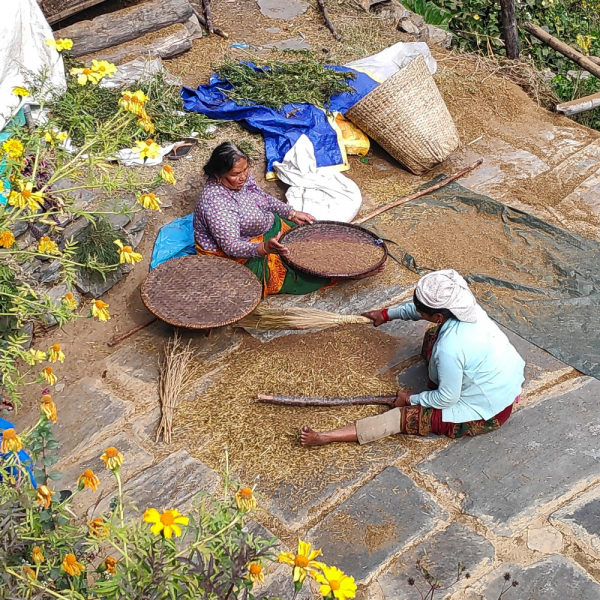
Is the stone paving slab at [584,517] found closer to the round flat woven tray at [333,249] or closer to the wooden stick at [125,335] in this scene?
the round flat woven tray at [333,249]

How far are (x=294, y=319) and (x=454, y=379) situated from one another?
48.4 inches

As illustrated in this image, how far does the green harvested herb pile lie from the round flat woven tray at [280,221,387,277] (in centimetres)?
156

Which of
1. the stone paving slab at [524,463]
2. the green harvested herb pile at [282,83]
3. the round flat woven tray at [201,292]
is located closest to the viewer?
the stone paving slab at [524,463]

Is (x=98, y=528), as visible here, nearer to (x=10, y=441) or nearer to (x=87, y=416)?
(x=10, y=441)

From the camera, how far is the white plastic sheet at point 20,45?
5.21m

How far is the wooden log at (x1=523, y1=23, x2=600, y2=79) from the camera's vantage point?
290 inches

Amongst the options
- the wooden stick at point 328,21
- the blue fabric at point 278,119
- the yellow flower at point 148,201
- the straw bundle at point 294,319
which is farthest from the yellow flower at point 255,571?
the wooden stick at point 328,21

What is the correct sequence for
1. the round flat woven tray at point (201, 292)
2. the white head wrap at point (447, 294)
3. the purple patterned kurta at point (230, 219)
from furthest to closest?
the purple patterned kurta at point (230, 219), the round flat woven tray at point (201, 292), the white head wrap at point (447, 294)

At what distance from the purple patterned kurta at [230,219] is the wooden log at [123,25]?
280cm

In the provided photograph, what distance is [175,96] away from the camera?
613 centimetres

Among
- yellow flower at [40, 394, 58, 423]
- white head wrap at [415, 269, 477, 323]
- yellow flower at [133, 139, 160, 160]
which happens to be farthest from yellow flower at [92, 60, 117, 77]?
white head wrap at [415, 269, 477, 323]

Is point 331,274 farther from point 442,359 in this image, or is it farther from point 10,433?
point 10,433

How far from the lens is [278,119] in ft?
19.5

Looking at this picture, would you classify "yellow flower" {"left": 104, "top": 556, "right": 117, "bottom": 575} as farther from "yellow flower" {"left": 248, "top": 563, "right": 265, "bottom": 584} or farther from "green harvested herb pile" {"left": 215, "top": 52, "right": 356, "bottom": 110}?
"green harvested herb pile" {"left": 215, "top": 52, "right": 356, "bottom": 110}
